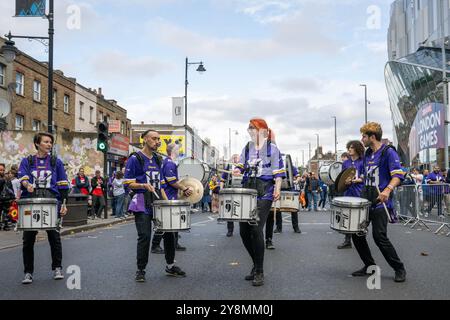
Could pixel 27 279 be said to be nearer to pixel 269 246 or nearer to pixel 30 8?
pixel 269 246

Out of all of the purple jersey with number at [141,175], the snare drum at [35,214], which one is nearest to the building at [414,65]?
the purple jersey with number at [141,175]

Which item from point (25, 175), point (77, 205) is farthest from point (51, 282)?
point (77, 205)

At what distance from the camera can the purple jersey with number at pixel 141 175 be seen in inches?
246

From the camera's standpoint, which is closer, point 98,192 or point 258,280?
point 258,280

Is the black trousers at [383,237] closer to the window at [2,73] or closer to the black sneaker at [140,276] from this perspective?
the black sneaker at [140,276]

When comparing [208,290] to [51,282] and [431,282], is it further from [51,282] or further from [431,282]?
[431,282]

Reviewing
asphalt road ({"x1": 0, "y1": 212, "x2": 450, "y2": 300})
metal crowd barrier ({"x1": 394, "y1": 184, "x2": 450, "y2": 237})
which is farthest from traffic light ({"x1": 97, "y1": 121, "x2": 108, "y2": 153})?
metal crowd barrier ({"x1": 394, "y1": 184, "x2": 450, "y2": 237})

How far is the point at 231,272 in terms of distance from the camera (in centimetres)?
702

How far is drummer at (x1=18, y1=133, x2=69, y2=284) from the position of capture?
6.46 m

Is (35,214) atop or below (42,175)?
below

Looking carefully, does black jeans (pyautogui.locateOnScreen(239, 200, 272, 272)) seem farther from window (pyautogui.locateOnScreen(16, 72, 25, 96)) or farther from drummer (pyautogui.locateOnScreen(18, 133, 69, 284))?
window (pyautogui.locateOnScreen(16, 72, 25, 96))

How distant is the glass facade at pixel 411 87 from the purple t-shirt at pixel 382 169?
121ft

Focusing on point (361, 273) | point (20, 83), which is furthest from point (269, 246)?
point (20, 83)

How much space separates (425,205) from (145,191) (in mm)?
11481
